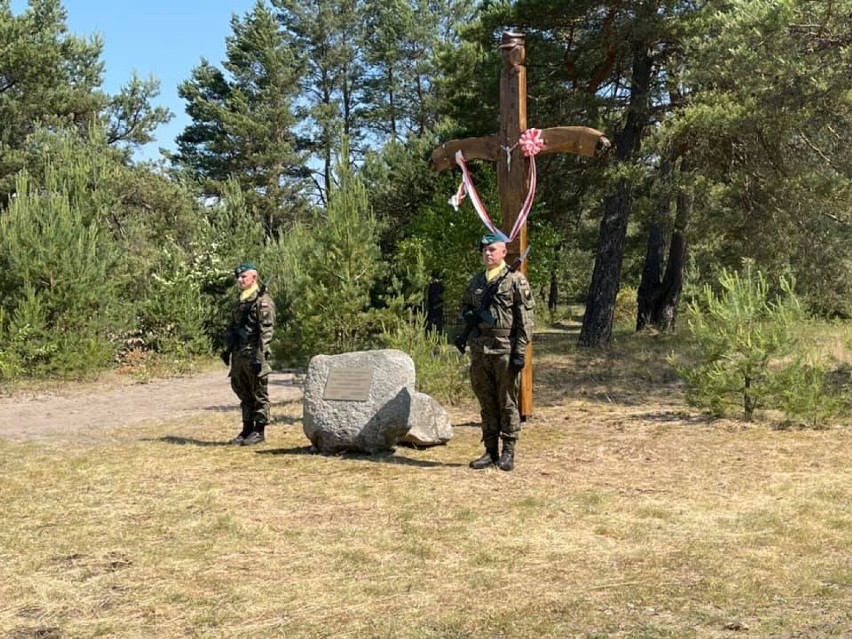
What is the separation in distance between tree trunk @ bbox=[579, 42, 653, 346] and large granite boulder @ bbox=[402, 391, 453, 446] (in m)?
7.01

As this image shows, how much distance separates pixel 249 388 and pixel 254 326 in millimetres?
679

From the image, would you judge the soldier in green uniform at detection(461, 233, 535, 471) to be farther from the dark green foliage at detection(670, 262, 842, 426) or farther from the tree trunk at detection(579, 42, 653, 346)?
the tree trunk at detection(579, 42, 653, 346)

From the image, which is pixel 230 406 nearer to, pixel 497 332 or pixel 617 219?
pixel 497 332

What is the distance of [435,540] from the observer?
4715mm

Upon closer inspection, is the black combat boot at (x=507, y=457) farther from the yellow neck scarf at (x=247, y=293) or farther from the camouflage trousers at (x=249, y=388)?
the yellow neck scarf at (x=247, y=293)

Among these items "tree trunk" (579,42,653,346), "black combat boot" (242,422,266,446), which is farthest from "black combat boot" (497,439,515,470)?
"tree trunk" (579,42,653,346)

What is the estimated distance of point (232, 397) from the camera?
484 inches

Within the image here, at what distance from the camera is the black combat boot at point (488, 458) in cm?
666

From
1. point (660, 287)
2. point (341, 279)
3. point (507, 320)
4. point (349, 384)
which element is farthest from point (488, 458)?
point (660, 287)

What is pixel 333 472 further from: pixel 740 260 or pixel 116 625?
pixel 740 260

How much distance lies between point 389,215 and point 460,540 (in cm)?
1697

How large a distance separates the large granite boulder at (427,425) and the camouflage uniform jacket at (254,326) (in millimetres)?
1559

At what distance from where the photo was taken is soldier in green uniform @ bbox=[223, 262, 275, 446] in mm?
7605

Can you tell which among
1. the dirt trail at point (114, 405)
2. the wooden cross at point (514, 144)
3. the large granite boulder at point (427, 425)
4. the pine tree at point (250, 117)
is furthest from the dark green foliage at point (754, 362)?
the pine tree at point (250, 117)
